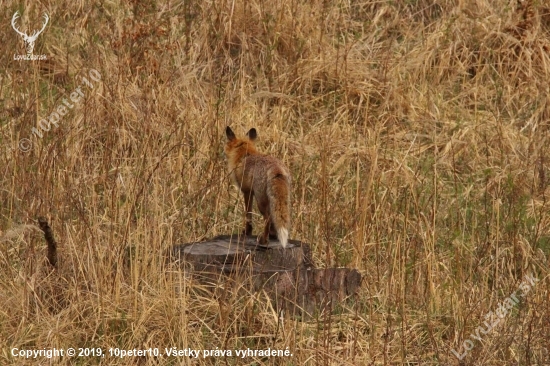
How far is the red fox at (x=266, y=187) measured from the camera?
6727 mm

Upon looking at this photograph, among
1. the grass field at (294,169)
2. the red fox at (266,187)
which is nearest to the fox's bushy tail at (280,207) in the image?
the red fox at (266,187)

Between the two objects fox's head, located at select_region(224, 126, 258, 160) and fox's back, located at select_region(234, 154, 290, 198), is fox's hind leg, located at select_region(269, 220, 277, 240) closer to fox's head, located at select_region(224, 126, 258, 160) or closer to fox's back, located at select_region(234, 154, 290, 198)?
fox's back, located at select_region(234, 154, 290, 198)

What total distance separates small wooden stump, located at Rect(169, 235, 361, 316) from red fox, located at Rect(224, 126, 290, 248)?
154 mm

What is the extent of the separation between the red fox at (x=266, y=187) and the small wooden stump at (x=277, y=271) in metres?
0.15

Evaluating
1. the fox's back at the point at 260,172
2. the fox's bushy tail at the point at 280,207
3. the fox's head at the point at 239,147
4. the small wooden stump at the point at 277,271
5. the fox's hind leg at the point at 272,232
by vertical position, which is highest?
the fox's head at the point at 239,147

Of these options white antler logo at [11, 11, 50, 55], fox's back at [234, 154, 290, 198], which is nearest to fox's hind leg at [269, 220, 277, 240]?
fox's back at [234, 154, 290, 198]

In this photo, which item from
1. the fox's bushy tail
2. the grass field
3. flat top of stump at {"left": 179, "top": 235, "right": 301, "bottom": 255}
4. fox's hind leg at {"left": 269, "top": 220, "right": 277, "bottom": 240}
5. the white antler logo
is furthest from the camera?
the white antler logo

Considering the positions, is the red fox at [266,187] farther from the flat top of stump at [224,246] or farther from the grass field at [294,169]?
the grass field at [294,169]

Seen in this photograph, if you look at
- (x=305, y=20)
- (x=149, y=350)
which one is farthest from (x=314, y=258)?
(x=305, y=20)

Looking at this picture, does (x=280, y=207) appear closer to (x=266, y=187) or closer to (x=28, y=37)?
(x=266, y=187)

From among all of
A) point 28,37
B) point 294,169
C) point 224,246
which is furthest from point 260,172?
point 28,37

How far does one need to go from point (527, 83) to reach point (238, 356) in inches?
241

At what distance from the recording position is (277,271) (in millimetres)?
6672

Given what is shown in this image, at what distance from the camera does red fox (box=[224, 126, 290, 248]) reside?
6.73 m
